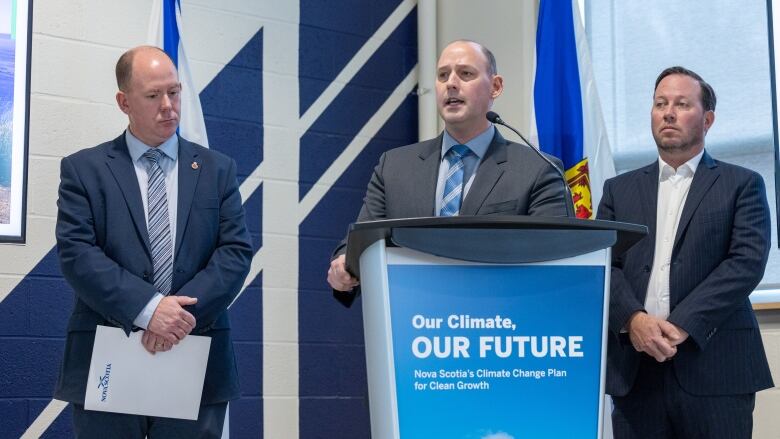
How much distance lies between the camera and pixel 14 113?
348 centimetres

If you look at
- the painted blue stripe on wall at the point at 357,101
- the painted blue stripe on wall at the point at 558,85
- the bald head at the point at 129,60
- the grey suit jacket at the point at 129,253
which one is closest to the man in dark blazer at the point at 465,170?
the grey suit jacket at the point at 129,253

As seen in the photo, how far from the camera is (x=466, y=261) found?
155cm

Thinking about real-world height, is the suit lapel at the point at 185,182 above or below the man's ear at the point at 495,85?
below

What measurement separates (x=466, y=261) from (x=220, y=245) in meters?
1.21

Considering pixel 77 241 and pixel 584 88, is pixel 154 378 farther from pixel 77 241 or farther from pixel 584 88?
pixel 584 88

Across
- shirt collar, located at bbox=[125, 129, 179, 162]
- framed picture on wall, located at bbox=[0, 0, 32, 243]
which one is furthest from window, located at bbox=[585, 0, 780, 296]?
framed picture on wall, located at bbox=[0, 0, 32, 243]

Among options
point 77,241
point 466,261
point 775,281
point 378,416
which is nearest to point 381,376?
point 378,416

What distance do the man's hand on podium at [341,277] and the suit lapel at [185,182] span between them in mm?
761

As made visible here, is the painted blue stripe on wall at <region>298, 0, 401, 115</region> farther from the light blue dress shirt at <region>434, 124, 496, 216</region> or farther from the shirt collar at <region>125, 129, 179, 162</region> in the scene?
the light blue dress shirt at <region>434, 124, 496, 216</region>

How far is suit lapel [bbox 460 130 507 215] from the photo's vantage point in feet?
7.29

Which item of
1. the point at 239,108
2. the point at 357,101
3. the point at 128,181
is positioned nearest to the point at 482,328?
the point at 128,181

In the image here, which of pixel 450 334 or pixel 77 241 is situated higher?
pixel 77 241

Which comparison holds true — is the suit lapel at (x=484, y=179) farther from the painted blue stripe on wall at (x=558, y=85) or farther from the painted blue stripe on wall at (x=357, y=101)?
the painted blue stripe on wall at (x=357, y=101)

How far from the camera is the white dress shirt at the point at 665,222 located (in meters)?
2.67
